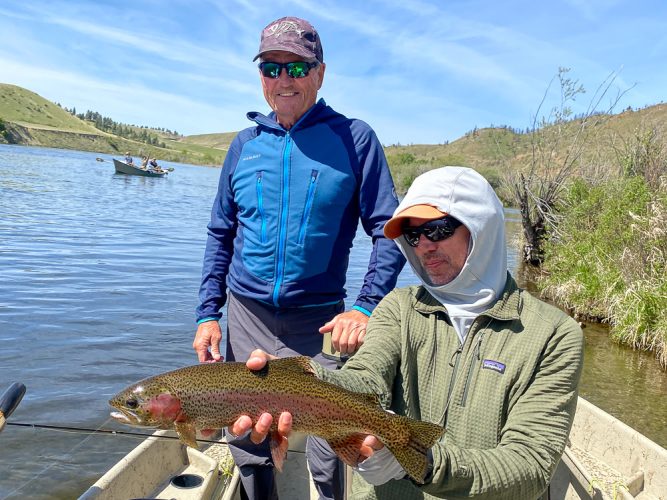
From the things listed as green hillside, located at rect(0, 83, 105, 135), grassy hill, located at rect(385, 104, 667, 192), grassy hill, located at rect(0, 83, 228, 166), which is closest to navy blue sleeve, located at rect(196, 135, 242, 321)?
grassy hill, located at rect(385, 104, 667, 192)

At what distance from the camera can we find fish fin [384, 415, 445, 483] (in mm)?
2256

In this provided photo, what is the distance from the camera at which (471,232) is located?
107 inches

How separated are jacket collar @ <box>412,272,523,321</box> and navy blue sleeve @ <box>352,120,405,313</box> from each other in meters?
0.88

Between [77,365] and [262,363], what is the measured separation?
9285 millimetres

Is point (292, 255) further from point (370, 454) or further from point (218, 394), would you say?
point (370, 454)

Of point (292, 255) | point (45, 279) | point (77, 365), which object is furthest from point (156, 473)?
point (45, 279)

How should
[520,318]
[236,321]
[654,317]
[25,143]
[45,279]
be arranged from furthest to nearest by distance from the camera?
[25,143] → [45,279] → [654,317] → [236,321] → [520,318]

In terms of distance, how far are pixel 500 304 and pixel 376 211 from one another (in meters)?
1.39

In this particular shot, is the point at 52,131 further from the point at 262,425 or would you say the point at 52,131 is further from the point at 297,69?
the point at 262,425

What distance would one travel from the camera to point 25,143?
133625 millimetres

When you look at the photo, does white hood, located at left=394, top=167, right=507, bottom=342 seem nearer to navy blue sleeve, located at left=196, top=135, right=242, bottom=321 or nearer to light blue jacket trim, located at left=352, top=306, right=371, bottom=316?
light blue jacket trim, located at left=352, top=306, right=371, bottom=316

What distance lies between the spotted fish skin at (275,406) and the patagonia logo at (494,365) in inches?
17.2

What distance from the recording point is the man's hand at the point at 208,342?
396 cm

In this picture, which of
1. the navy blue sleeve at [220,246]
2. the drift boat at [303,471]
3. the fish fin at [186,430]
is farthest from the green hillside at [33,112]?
the fish fin at [186,430]
